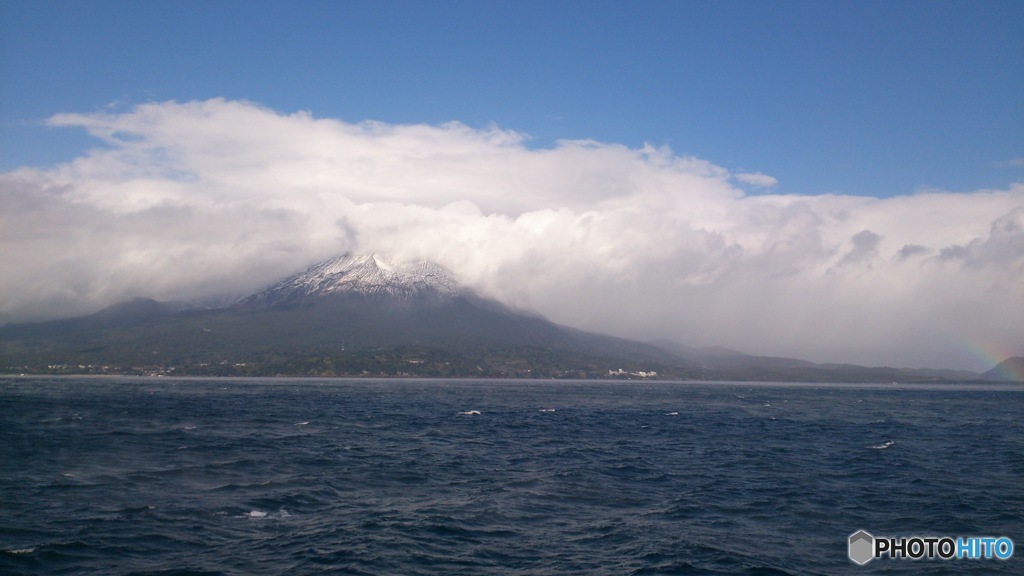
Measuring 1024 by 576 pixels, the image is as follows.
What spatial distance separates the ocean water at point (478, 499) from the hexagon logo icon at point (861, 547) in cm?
40

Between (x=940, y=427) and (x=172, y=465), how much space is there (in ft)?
236

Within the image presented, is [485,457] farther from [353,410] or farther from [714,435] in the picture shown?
[353,410]

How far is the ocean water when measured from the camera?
2252cm

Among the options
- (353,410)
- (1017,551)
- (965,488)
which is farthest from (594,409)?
(1017,551)

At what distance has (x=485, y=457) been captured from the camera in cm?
4419

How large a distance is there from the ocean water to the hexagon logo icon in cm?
40

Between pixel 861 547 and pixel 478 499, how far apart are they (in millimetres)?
14786

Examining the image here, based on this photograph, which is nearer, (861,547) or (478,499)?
(861,547)

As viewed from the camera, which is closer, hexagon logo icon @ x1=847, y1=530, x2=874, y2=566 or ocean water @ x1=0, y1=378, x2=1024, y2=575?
ocean water @ x1=0, y1=378, x2=1024, y2=575

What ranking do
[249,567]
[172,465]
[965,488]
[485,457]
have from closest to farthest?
[249,567]
[965,488]
[172,465]
[485,457]

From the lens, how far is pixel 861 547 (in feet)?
80.2

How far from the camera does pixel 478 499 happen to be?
3112cm

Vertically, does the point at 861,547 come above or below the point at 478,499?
below

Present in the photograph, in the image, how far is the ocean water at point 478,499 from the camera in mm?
22516
